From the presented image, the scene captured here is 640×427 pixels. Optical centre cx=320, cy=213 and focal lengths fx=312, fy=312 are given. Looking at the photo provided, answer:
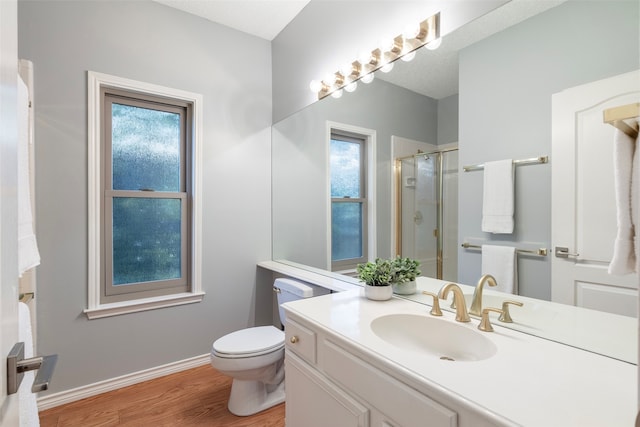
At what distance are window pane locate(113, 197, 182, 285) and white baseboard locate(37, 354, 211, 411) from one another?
2.00ft

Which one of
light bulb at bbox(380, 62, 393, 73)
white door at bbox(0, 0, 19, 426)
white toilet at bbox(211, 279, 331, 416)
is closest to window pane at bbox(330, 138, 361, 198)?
light bulb at bbox(380, 62, 393, 73)

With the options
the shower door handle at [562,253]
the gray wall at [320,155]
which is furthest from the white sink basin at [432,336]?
the gray wall at [320,155]

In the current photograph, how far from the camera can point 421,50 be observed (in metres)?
1.45

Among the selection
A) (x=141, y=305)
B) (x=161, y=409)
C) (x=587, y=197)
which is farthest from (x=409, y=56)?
(x=161, y=409)

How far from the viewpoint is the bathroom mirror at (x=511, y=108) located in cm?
95

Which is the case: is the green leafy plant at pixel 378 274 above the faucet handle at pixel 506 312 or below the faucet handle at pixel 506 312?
above

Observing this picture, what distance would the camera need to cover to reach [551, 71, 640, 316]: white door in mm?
895

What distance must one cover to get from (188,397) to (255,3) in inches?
104

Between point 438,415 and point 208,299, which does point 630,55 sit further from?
point 208,299

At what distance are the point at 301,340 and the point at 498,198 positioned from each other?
95 centimetres

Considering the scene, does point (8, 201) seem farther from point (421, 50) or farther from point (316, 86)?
point (316, 86)

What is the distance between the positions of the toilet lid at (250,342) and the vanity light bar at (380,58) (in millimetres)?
1589

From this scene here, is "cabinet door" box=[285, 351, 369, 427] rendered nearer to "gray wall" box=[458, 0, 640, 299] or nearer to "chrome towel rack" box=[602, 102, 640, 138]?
"gray wall" box=[458, 0, 640, 299]

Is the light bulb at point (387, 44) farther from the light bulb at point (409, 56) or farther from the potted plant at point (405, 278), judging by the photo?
the potted plant at point (405, 278)
